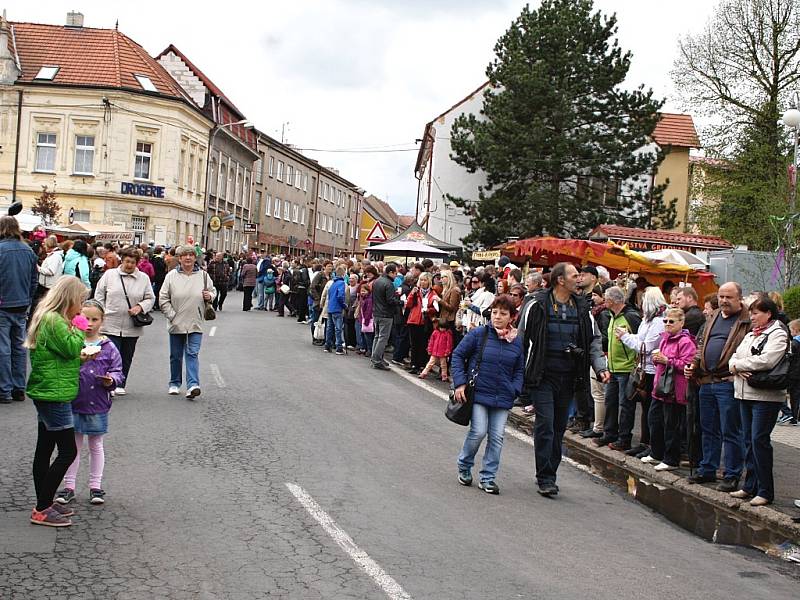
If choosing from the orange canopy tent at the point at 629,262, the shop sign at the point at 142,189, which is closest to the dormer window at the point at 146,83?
the shop sign at the point at 142,189

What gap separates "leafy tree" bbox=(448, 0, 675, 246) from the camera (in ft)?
124

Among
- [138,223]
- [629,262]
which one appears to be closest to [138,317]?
[629,262]

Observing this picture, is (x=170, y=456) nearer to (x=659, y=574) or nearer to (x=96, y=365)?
(x=96, y=365)

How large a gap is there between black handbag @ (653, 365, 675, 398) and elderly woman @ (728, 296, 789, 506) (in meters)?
0.95

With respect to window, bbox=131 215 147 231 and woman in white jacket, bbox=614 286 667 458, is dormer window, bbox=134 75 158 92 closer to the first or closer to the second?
window, bbox=131 215 147 231

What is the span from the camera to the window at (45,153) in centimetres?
4659

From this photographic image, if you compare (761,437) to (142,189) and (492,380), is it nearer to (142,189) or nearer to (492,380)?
(492,380)

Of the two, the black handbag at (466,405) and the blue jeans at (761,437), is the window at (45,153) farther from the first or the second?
the blue jeans at (761,437)

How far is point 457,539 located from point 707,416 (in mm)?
4155

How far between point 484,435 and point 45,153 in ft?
143

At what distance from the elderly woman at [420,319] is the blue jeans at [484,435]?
880cm

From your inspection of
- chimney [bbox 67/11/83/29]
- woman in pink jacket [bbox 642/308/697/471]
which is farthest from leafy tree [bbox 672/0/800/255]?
chimney [bbox 67/11/83/29]

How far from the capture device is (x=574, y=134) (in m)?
38.2

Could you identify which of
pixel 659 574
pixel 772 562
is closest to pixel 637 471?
pixel 772 562
